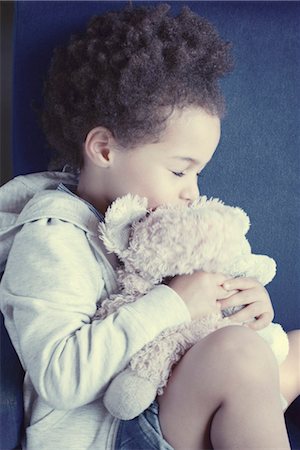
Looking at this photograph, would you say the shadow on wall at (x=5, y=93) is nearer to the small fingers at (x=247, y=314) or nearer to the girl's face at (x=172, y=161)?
the girl's face at (x=172, y=161)

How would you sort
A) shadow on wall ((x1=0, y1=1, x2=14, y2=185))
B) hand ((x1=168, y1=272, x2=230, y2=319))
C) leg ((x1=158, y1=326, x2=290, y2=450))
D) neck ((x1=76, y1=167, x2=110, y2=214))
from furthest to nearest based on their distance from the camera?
shadow on wall ((x1=0, y1=1, x2=14, y2=185))
neck ((x1=76, y1=167, x2=110, y2=214))
hand ((x1=168, y1=272, x2=230, y2=319))
leg ((x1=158, y1=326, x2=290, y2=450))

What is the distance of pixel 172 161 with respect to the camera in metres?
1.00

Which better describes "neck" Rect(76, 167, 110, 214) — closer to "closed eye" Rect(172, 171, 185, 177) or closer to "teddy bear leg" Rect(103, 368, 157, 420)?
"closed eye" Rect(172, 171, 185, 177)

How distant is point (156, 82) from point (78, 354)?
428 mm

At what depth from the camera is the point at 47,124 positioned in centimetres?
114

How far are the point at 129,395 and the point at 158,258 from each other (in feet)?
0.63

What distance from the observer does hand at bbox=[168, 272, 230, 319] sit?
3.06 ft

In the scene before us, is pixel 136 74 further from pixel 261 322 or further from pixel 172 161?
pixel 261 322

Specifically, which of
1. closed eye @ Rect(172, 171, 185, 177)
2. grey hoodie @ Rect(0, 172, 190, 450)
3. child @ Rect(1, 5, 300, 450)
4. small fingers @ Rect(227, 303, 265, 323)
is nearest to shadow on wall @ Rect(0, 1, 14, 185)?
child @ Rect(1, 5, 300, 450)

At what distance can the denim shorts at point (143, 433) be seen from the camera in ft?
2.83

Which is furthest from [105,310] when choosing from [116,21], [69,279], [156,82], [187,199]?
[116,21]

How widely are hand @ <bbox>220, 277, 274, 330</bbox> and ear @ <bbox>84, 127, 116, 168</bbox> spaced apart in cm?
28

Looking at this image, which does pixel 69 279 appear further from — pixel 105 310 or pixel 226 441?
pixel 226 441

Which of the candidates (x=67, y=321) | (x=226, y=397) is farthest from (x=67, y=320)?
(x=226, y=397)
